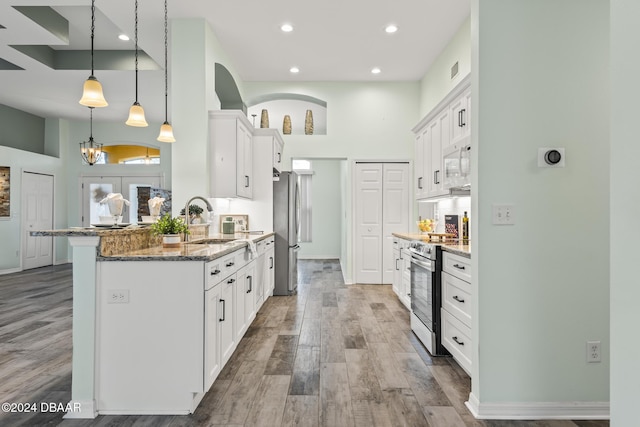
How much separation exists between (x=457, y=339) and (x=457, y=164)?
5.07 ft

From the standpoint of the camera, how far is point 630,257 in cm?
114

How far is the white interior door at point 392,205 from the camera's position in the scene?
652cm

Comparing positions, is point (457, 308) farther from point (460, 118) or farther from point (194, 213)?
point (194, 213)

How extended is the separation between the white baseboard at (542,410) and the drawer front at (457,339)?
0.38 m

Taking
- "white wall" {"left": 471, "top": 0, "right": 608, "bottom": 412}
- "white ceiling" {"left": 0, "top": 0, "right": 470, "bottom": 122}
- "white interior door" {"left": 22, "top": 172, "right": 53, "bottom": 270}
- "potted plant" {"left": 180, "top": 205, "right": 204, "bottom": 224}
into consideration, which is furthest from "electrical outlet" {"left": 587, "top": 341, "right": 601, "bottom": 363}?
"white interior door" {"left": 22, "top": 172, "right": 53, "bottom": 270}

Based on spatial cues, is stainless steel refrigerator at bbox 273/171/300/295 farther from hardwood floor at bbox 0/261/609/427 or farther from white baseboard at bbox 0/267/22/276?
white baseboard at bbox 0/267/22/276

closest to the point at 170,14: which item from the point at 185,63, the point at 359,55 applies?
the point at 185,63

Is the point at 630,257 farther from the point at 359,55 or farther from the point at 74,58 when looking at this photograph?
the point at 74,58

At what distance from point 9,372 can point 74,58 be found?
483 cm

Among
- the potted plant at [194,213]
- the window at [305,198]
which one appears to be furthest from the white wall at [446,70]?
the window at [305,198]

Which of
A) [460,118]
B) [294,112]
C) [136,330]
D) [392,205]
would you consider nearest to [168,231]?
[136,330]

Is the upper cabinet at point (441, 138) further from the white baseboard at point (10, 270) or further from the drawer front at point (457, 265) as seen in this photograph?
the white baseboard at point (10, 270)

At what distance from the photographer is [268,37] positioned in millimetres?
4879

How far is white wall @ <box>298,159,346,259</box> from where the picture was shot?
33.6ft
